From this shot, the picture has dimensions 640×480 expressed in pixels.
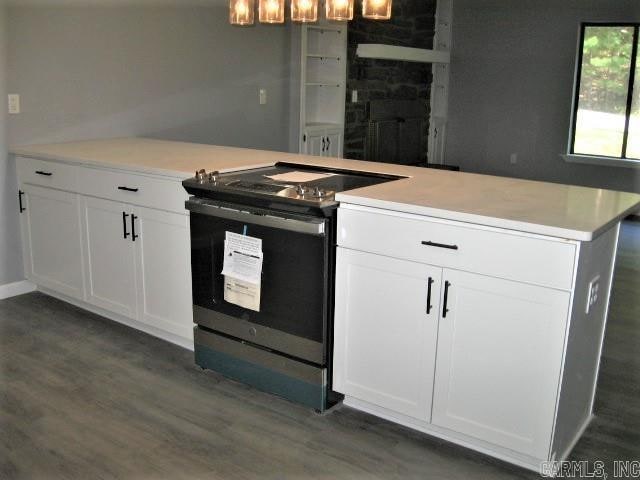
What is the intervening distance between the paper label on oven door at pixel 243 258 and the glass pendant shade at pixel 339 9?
0.97 metres

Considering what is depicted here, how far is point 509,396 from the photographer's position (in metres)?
2.12

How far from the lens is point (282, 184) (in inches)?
105

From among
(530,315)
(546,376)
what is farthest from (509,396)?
(530,315)

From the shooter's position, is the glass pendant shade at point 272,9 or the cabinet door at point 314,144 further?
the cabinet door at point 314,144

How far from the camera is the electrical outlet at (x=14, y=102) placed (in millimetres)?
3505

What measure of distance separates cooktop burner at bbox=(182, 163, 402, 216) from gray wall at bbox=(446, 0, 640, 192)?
474cm

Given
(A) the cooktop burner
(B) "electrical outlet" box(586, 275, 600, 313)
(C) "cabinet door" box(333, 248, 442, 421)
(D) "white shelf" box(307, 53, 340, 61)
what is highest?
(D) "white shelf" box(307, 53, 340, 61)

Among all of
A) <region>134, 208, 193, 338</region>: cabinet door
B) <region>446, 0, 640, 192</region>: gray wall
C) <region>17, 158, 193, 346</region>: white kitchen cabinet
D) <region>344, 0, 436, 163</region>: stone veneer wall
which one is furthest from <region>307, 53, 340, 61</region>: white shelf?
<region>134, 208, 193, 338</region>: cabinet door

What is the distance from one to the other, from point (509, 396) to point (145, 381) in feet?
4.91

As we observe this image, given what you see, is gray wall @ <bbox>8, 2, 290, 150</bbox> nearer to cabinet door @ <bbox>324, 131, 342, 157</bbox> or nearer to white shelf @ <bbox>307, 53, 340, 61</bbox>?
white shelf @ <bbox>307, 53, 340, 61</bbox>

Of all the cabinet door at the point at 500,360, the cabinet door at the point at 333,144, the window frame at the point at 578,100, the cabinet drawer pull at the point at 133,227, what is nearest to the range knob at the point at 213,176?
the cabinet drawer pull at the point at 133,227

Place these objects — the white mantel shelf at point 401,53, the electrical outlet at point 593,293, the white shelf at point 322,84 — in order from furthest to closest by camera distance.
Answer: the white mantel shelf at point 401,53 < the white shelf at point 322,84 < the electrical outlet at point 593,293

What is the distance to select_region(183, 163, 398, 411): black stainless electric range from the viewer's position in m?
2.41

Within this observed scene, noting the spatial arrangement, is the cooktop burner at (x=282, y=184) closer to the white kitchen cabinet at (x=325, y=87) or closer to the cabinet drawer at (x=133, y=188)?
the cabinet drawer at (x=133, y=188)
